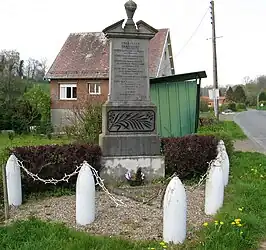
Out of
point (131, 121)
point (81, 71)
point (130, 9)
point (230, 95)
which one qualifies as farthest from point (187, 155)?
point (230, 95)

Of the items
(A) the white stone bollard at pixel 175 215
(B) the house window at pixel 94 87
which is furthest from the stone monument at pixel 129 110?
(B) the house window at pixel 94 87

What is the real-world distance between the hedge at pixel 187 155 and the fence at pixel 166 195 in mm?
706

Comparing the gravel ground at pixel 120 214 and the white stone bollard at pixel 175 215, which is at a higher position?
the white stone bollard at pixel 175 215

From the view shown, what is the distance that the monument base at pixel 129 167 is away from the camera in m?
8.75

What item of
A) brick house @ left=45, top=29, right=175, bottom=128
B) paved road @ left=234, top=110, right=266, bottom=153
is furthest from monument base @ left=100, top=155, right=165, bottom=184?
brick house @ left=45, top=29, right=175, bottom=128

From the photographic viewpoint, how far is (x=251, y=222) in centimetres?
568

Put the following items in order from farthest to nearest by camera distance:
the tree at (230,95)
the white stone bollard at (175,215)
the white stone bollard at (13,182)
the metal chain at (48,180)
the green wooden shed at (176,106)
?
the tree at (230,95)
the green wooden shed at (176,106)
the metal chain at (48,180)
the white stone bollard at (13,182)
the white stone bollard at (175,215)

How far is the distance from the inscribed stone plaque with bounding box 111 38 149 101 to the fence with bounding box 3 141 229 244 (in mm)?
2151

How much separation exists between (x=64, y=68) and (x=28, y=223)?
29.7 m

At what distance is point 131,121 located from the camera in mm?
9094

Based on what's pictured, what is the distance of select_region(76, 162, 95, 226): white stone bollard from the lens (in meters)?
5.96

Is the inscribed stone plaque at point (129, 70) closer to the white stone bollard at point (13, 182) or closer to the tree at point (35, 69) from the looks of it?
the white stone bollard at point (13, 182)

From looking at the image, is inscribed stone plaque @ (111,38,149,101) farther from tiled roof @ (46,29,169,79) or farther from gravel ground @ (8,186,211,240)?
tiled roof @ (46,29,169,79)

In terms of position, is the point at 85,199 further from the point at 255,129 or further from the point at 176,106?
the point at 255,129
